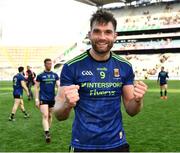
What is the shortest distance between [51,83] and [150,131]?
3187 mm

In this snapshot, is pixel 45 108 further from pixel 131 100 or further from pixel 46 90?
pixel 131 100

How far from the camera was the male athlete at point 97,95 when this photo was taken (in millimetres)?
3871

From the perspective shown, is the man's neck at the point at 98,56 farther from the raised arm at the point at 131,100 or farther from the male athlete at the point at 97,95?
the raised arm at the point at 131,100

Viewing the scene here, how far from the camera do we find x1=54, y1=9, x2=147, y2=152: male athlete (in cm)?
387

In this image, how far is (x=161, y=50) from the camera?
243ft

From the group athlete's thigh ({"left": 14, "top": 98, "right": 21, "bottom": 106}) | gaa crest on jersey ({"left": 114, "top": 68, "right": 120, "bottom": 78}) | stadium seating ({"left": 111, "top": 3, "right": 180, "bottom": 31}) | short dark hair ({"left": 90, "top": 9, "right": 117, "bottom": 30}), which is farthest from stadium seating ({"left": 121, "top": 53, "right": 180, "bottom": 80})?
short dark hair ({"left": 90, "top": 9, "right": 117, "bottom": 30})

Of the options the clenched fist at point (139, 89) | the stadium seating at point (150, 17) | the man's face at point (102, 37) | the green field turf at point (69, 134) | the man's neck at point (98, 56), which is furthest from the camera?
the stadium seating at point (150, 17)

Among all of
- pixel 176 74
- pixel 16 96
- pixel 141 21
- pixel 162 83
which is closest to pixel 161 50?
pixel 141 21

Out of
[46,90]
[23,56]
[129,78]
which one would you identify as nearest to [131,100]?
[129,78]

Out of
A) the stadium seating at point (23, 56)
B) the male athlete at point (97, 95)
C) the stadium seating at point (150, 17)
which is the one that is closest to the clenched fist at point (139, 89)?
the male athlete at point (97, 95)

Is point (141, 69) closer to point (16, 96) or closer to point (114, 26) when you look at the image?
point (16, 96)

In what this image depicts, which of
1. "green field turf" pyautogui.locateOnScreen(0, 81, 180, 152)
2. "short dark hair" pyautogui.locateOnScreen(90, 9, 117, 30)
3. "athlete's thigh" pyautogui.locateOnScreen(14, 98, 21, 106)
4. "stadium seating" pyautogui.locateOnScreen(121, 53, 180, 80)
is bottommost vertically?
"green field turf" pyautogui.locateOnScreen(0, 81, 180, 152)

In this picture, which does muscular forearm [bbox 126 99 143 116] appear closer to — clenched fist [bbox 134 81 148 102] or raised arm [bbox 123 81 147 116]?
raised arm [bbox 123 81 147 116]

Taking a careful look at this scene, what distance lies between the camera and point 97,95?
12.8ft
